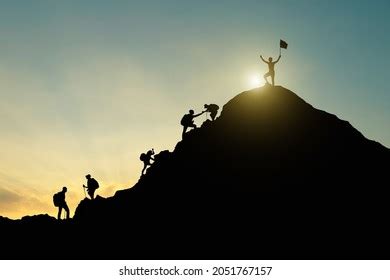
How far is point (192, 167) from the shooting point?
29.0 metres

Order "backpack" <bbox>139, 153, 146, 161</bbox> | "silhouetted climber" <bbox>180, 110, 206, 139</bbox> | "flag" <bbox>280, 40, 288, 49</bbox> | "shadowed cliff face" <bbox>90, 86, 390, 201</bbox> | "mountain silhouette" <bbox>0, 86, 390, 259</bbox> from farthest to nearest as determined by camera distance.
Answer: "backpack" <bbox>139, 153, 146, 161</bbox>, "silhouetted climber" <bbox>180, 110, 206, 139</bbox>, "flag" <bbox>280, 40, 288, 49</bbox>, "shadowed cliff face" <bbox>90, 86, 390, 201</bbox>, "mountain silhouette" <bbox>0, 86, 390, 259</bbox>

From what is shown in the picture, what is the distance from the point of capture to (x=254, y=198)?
25.7 metres

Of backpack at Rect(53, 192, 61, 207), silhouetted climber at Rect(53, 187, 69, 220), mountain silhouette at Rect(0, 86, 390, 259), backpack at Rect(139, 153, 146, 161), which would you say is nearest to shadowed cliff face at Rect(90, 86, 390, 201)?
mountain silhouette at Rect(0, 86, 390, 259)

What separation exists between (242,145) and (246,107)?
348cm

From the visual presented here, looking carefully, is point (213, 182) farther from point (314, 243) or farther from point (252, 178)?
point (314, 243)

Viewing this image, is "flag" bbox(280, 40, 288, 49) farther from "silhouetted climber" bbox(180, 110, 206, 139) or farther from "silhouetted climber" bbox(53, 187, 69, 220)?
"silhouetted climber" bbox(53, 187, 69, 220)

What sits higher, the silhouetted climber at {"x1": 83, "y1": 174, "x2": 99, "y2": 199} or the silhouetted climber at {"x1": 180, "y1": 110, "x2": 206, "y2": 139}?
the silhouetted climber at {"x1": 180, "y1": 110, "x2": 206, "y2": 139}

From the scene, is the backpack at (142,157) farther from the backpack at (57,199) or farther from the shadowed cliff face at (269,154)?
the backpack at (57,199)

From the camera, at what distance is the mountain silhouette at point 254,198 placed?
78.4 ft

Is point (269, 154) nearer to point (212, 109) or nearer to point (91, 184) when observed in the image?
point (212, 109)

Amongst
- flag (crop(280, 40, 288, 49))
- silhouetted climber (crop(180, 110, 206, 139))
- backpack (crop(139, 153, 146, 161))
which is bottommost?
backpack (crop(139, 153, 146, 161))

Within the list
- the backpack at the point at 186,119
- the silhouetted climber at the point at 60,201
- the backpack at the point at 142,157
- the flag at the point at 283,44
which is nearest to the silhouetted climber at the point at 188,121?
the backpack at the point at 186,119

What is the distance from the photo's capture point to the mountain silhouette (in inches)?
941

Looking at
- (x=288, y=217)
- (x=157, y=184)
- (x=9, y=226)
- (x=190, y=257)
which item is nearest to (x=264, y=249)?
(x=288, y=217)
